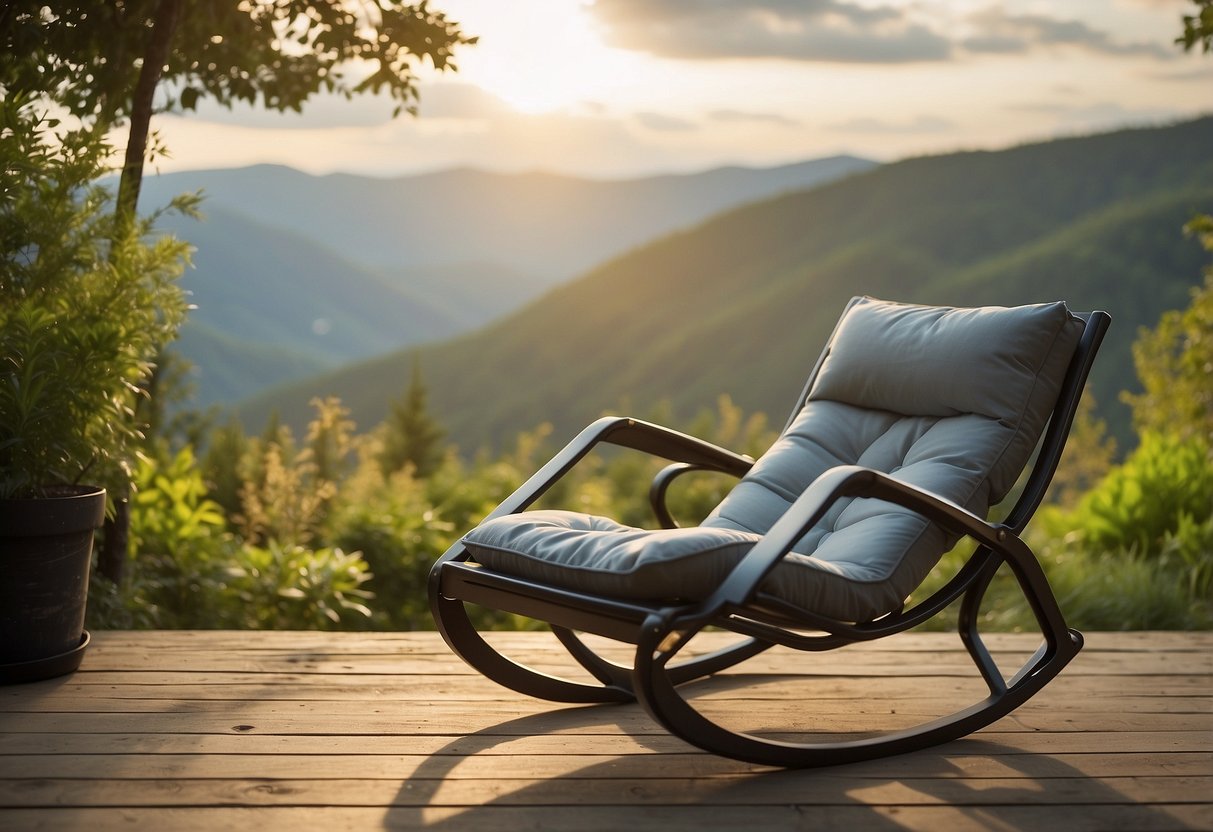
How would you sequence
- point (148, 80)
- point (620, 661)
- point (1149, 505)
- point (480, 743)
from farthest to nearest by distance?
point (1149, 505) → point (148, 80) → point (620, 661) → point (480, 743)

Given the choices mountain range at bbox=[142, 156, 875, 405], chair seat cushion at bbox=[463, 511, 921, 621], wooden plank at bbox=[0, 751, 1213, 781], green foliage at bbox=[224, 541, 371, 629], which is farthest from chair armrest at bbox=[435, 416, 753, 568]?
mountain range at bbox=[142, 156, 875, 405]

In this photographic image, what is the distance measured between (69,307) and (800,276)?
44.1m

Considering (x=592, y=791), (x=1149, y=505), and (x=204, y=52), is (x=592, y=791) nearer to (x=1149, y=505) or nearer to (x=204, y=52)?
(x=204, y=52)

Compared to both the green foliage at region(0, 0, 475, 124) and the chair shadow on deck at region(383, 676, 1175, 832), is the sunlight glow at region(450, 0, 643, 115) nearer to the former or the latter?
the green foliage at region(0, 0, 475, 124)

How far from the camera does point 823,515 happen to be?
209 centimetres

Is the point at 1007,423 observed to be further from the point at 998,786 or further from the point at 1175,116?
the point at 1175,116

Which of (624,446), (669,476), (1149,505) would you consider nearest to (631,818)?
(624,446)

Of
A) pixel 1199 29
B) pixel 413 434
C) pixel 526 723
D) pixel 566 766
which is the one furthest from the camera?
pixel 413 434

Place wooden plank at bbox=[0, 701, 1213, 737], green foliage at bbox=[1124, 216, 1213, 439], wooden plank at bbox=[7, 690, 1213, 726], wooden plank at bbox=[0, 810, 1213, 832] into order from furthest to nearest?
1. green foliage at bbox=[1124, 216, 1213, 439]
2. wooden plank at bbox=[7, 690, 1213, 726]
3. wooden plank at bbox=[0, 701, 1213, 737]
4. wooden plank at bbox=[0, 810, 1213, 832]

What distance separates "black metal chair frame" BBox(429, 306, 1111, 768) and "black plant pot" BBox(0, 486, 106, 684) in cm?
99

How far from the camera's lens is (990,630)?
4004 millimetres

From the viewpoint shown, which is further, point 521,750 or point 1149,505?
point 1149,505

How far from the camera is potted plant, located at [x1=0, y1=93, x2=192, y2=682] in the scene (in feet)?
8.58

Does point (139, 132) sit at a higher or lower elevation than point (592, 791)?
higher
